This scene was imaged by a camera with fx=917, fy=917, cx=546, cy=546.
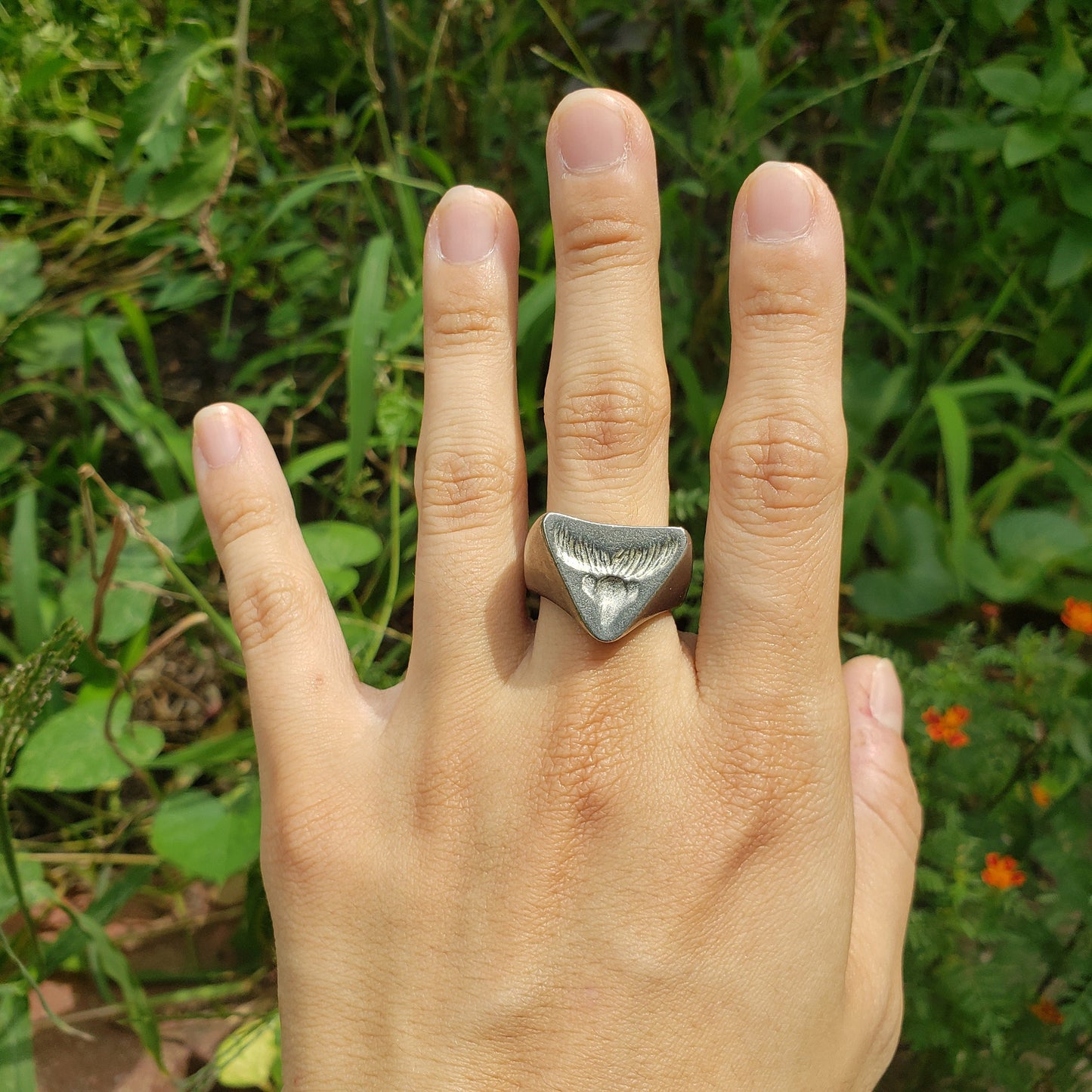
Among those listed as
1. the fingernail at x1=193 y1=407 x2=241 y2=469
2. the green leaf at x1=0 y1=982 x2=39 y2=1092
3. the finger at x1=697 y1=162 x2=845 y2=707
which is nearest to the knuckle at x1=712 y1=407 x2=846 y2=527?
the finger at x1=697 y1=162 x2=845 y2=707

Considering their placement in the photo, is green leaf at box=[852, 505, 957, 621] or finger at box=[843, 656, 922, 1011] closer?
finger at box=[843, 656, 922, 1011]

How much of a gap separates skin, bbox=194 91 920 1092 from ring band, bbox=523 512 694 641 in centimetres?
9

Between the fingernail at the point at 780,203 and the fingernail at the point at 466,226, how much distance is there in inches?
18.2

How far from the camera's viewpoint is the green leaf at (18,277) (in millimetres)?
2617

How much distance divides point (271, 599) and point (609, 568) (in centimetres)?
70

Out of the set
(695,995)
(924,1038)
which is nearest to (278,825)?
(695,995)

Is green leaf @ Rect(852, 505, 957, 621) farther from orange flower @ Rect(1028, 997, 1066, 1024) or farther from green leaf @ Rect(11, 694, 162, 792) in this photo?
green leaf @ Rect(11, 694, 162, 792)

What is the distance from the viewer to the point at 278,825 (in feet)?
5.35

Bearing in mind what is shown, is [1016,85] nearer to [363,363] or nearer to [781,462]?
[781,462]

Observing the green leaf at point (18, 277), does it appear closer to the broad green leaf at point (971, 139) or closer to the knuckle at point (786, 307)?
the knuckle at point (786, 307)

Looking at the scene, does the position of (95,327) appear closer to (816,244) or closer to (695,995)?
(816,244)

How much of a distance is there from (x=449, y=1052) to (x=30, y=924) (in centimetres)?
103

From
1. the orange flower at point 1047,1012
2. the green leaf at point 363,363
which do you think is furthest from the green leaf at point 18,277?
the orange flower at point 1047,1012

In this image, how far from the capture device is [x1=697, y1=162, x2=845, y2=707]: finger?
1.52 metres
